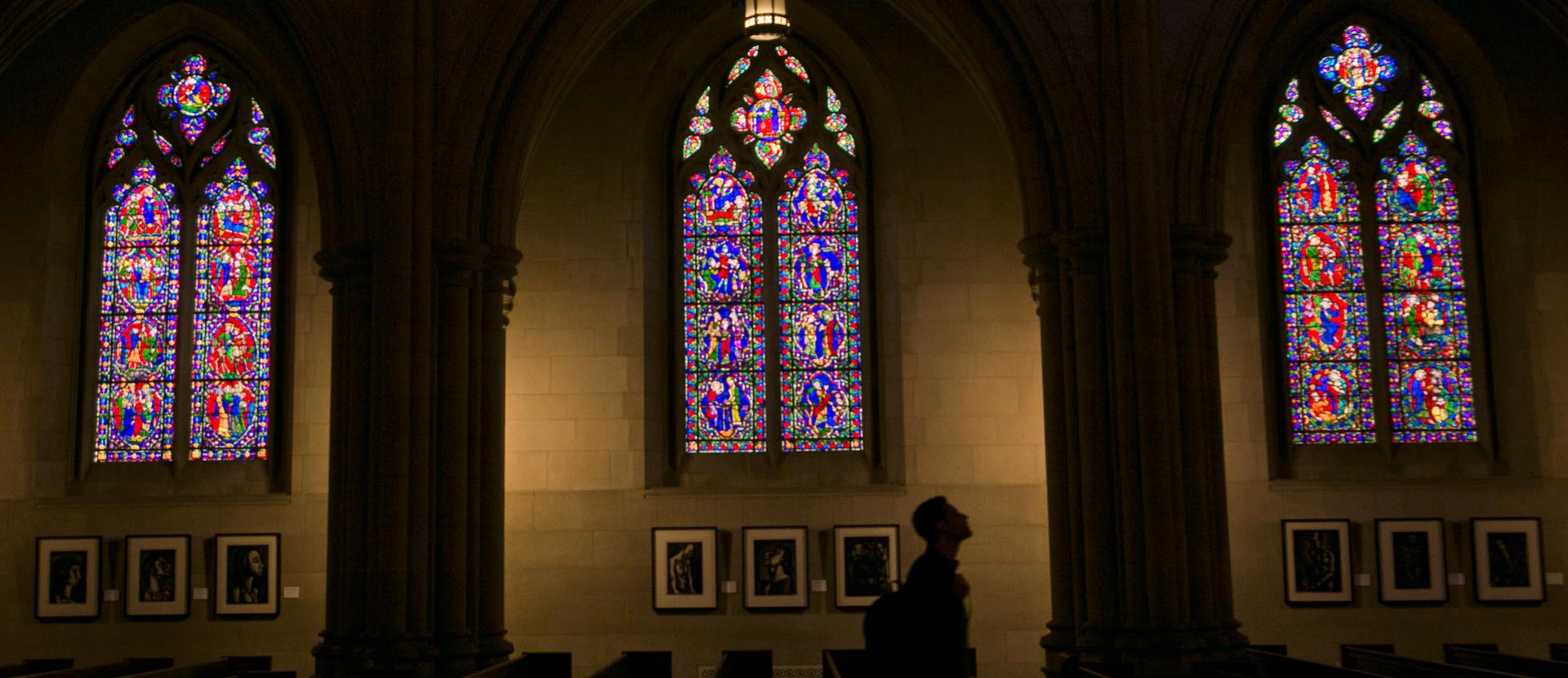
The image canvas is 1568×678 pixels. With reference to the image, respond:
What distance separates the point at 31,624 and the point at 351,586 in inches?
192

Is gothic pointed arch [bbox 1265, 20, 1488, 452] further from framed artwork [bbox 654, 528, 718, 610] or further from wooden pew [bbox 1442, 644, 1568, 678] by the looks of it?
framed artwork [bbox 654, 528, 718, 610]

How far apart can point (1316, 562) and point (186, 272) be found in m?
11.4

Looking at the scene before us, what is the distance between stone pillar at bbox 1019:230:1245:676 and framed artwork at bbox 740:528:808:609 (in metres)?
3.14

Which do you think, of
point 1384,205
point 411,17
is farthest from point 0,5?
point 1384,205

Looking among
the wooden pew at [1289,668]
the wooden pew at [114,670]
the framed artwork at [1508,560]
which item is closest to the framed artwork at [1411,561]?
the framed artwork at [1508,560]

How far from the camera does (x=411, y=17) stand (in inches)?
509

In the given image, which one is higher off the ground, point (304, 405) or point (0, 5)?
point (0, 5)

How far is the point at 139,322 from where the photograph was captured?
52.7 ft

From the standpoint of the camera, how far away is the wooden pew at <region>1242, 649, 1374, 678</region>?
9.81 metres

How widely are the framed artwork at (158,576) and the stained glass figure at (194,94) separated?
4252 millimetres

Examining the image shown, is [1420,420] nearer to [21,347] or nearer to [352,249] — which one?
[352,249]

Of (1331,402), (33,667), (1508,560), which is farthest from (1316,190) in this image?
(33,667)

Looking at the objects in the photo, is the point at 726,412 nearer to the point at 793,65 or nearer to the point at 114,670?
the point at 793,65

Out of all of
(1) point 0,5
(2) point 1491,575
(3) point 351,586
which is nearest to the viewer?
(3) point 351,586
